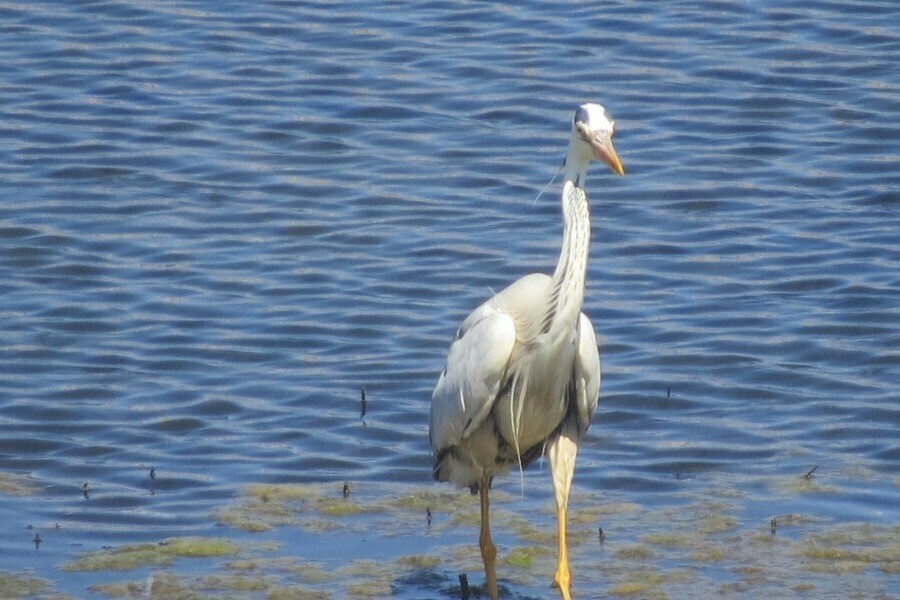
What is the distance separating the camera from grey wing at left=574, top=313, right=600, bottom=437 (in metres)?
6.65

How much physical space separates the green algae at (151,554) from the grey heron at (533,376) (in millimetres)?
1011

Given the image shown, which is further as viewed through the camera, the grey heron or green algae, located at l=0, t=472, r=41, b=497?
green algae, located at l=0, t=472, r=41, b=497

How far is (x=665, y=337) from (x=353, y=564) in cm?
307

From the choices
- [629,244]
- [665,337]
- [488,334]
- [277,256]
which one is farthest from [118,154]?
[488,334]

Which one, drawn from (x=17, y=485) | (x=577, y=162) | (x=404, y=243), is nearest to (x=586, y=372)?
(x=577, y=162)

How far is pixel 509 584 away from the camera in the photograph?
7.05 metres

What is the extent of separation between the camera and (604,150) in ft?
20.2

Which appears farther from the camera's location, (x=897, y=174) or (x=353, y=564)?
(x=897, y=174)

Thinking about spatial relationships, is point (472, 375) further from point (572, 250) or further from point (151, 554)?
point (151, 554)

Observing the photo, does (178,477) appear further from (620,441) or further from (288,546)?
(620,441)

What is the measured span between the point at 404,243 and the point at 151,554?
4.11 metres

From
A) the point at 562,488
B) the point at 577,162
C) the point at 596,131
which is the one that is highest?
the point at 596,131

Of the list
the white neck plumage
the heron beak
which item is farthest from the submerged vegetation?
the heron beak

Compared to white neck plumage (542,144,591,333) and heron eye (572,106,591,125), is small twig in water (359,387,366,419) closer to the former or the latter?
white neck plumage (542,144,591,333)
